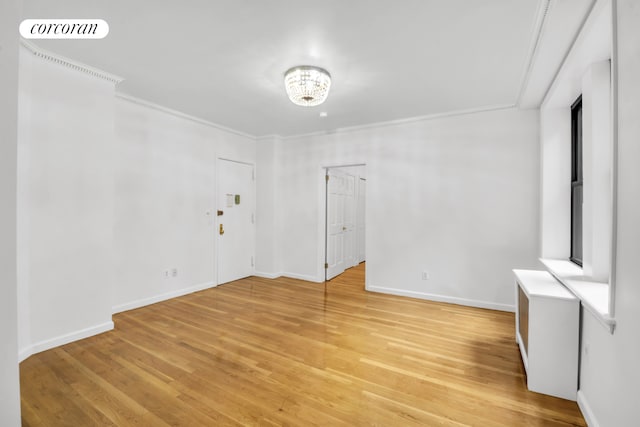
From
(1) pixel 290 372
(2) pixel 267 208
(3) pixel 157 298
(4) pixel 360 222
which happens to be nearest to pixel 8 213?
(1) pixel 290 372

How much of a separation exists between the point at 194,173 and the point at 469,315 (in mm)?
4171

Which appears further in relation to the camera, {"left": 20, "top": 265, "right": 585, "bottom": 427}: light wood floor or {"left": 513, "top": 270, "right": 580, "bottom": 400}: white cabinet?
{"left": 513, "top": 270, "right": 580, "bottom": 400}: white cabinet

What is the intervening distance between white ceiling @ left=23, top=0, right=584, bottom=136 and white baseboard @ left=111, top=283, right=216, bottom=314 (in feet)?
8.26

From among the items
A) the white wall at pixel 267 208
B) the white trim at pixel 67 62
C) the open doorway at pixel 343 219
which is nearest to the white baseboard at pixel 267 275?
the white wall at pixel 267 208

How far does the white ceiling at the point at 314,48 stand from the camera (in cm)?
193

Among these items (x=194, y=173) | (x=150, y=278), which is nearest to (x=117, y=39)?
(x=194, y=173)

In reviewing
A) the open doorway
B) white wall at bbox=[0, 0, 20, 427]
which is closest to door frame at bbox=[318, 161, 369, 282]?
the open doorway

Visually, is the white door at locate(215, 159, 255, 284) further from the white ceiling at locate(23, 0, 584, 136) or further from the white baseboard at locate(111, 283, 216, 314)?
the white ceiling at locate(23, 0, 584, 136)

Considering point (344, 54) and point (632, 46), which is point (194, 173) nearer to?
point (344, 54)

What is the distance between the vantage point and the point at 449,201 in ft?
12.9

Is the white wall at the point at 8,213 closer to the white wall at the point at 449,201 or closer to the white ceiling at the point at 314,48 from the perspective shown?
the white ceiling at the point at 314,48

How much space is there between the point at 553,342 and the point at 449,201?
2.23 m

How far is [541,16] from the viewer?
6.30 feet

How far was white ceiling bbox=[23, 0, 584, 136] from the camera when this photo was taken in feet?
6.33
